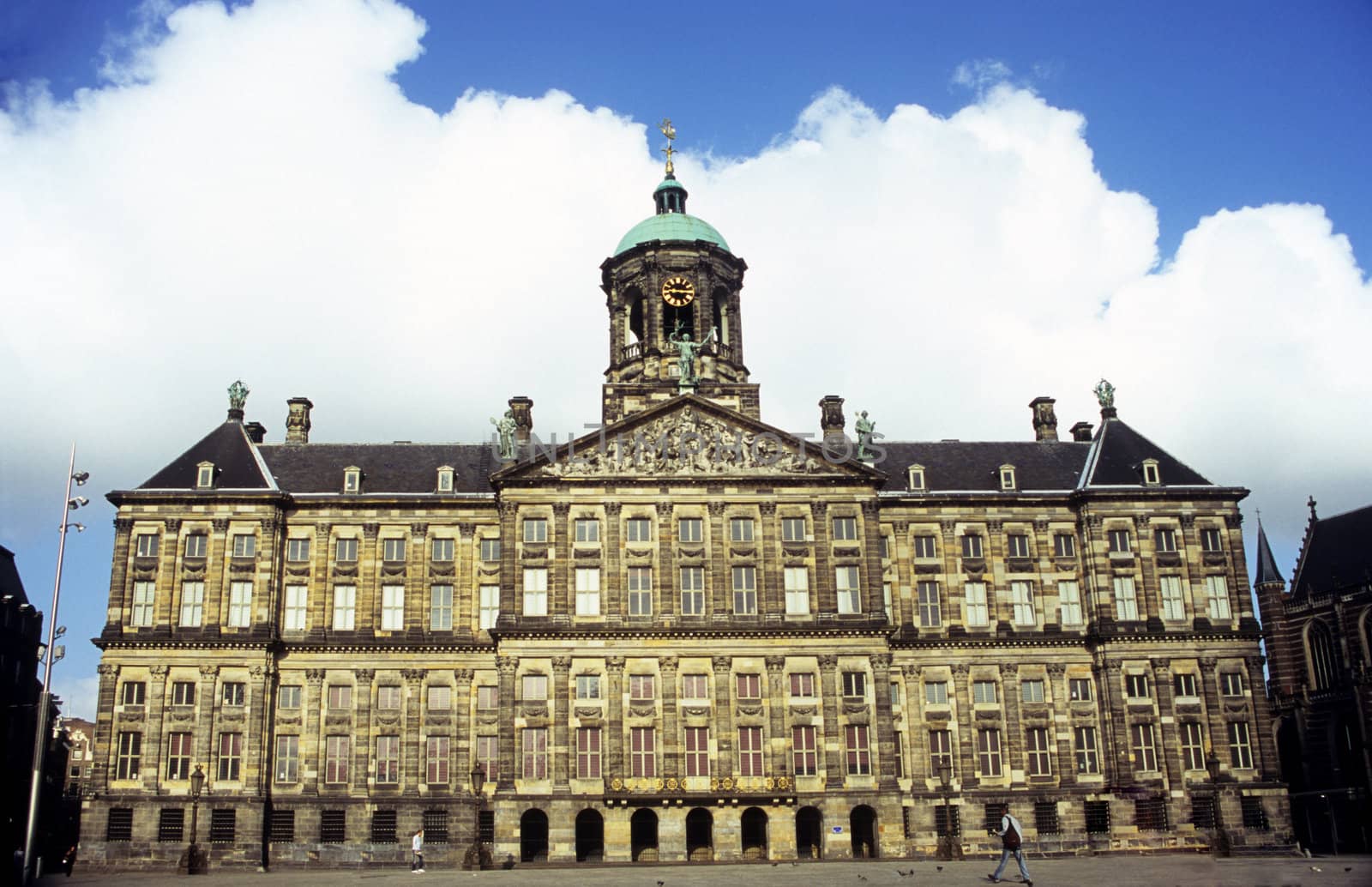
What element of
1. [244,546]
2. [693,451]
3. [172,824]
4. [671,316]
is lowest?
[172,824]

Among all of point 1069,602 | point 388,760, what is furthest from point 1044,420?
point 388,760

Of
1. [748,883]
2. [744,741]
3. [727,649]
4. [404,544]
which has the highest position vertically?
[404,544]

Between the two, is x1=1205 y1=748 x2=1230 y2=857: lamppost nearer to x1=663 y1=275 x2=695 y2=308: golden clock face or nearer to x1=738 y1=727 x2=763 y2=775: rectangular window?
x1=738 y1=727 x2=763 y2=775: rectangular window

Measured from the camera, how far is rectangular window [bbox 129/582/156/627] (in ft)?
178

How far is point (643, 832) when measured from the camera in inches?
2045

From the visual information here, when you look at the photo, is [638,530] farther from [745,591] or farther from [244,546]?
[244,546]

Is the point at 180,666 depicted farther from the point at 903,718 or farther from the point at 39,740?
the point at 903,718

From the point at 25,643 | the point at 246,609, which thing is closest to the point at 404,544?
the point at 246,609

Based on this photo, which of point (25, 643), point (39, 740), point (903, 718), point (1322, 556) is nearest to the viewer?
point (39, 740)

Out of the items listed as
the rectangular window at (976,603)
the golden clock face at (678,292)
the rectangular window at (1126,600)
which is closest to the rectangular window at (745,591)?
the rectangular window at (976,603)

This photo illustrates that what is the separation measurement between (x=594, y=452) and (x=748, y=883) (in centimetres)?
2268

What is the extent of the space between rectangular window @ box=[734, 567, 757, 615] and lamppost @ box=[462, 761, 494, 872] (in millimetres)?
12655

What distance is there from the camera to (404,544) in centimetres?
5656

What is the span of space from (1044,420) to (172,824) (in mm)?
44955
